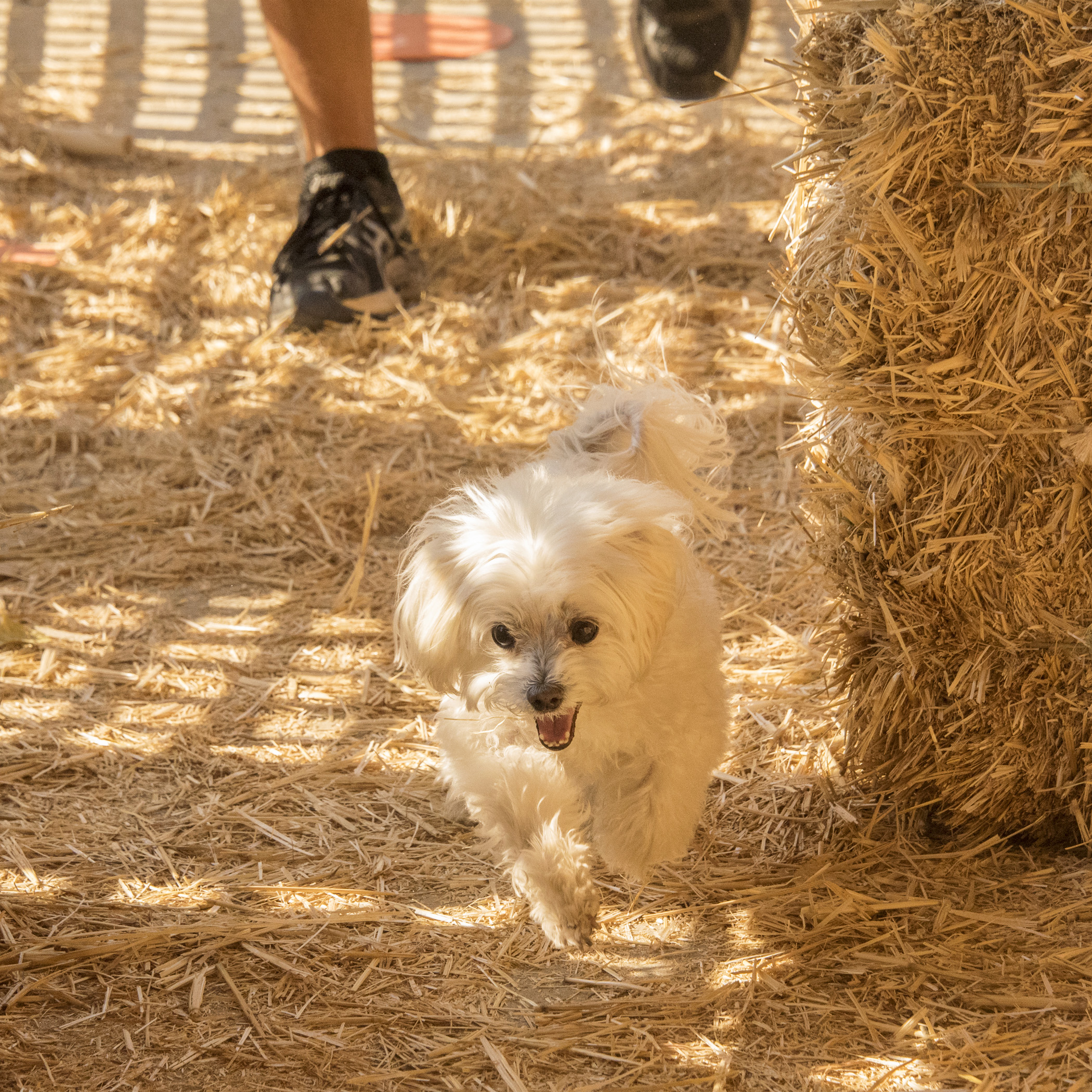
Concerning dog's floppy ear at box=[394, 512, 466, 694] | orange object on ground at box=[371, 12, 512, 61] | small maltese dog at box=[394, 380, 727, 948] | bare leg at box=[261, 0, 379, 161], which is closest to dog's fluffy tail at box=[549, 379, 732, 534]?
small maltese dog at box=[394, 380, 727, 948]

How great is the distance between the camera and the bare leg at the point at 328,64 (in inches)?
162

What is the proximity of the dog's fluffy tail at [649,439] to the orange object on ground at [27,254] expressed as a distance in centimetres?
326

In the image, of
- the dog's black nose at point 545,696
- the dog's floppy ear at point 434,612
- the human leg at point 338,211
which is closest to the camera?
the dog's black nose at point 545,696

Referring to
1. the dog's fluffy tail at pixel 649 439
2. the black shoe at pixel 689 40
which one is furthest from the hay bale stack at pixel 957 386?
the black shoe at pixel 689 40

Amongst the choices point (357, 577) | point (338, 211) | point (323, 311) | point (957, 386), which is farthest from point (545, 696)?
point (338, 211)

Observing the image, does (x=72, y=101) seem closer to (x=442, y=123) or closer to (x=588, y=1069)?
(x=442, y=123)

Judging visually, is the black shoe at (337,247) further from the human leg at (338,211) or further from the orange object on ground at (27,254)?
the orange object on ground at (27,254)

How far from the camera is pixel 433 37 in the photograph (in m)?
7.38

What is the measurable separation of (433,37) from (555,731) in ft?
20.5

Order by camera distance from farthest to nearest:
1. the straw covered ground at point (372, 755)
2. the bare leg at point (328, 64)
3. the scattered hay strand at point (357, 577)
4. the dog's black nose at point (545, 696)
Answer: the bare leg at point (328, 64) < the scattered hay strand at point (357, 577) < the dog's black nose at point (545, 696) < the straw covered ground at point (372, 755)

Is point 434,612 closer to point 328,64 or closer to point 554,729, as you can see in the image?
point 554,729

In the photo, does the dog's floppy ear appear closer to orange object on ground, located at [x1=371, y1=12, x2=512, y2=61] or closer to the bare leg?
the bare leg

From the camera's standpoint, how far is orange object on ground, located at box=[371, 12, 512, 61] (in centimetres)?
713

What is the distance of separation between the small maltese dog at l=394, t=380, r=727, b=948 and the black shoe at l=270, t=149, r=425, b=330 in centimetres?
220
